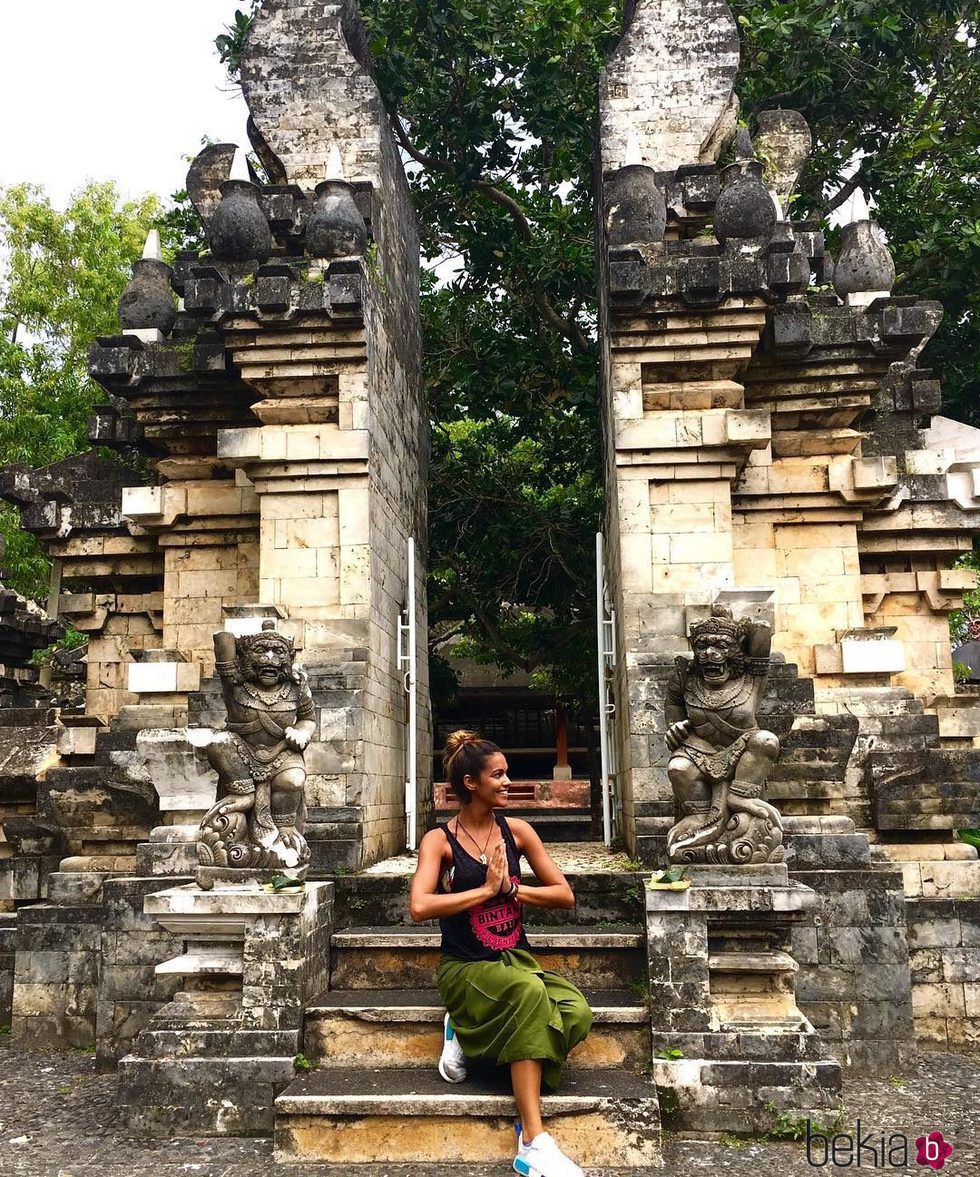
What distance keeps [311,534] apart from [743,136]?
16.7 feet

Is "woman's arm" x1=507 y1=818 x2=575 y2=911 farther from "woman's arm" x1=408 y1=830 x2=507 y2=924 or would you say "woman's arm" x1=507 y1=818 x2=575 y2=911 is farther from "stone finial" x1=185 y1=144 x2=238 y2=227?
"stone finial" x1=185 y1=144 x2=238 y2=227

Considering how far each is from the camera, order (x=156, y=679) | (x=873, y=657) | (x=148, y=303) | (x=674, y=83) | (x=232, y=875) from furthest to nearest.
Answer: (x=674, y=83)
(x=148, y=303)
(x=156, y=679)
(x=873, y=657)
(x=232, y=875)

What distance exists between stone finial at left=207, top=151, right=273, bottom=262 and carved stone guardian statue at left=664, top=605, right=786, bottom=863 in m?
4.48

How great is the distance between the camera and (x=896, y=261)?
1287 centimetres

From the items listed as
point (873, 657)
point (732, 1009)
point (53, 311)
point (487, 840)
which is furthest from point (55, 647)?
point (732, 1009)

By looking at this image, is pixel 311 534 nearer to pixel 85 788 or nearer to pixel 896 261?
pixel 85 788

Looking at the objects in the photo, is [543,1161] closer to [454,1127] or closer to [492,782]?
[454,1127]

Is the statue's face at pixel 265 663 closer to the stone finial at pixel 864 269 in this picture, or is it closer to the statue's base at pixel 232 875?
the statue's base at pixel 232 875

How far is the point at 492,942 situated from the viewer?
4.49 m

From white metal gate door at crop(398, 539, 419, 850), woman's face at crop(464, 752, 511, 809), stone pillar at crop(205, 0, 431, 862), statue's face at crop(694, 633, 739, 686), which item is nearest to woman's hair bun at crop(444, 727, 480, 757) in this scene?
woman's face at crop(464, 752, 511, 809)

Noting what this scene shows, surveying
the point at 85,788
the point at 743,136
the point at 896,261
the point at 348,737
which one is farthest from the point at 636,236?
the point at 896,261

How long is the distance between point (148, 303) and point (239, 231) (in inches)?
62.2

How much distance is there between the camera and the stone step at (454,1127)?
4.41 meters

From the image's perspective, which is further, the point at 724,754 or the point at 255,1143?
the point at 724,754
